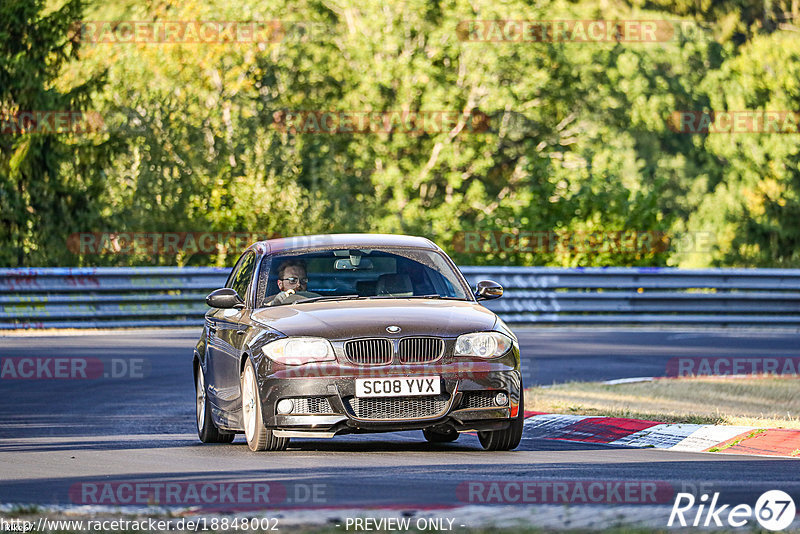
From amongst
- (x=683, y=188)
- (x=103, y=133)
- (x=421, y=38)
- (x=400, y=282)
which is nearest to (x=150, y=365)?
(x=400, y=282)

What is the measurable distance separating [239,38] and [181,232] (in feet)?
44.8

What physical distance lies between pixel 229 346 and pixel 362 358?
159 centimetres

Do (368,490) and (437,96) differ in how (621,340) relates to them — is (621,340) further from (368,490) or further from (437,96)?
(437,96)

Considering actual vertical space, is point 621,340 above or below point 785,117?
below

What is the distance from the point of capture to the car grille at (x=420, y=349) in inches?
382

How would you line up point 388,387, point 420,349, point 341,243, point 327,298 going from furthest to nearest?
point 341,243 < point 327,298 < point 420,349 < point 388,387

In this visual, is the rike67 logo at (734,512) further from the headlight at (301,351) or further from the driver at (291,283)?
the driver at (291,283)

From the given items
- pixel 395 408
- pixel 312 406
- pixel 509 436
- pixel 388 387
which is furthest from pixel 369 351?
pixel 509 436

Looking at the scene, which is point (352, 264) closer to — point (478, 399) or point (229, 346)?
point (229, 346)

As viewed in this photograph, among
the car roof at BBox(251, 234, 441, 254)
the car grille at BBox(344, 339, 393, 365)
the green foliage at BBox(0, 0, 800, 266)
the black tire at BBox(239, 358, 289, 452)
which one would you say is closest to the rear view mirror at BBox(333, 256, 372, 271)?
the car roof at BBox(251, 234, 441, 254)

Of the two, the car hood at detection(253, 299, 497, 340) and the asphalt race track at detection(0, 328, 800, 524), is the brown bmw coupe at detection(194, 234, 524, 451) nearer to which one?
the car hood at detection(253, 299, 497, 340)

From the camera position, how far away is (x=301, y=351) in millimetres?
9781

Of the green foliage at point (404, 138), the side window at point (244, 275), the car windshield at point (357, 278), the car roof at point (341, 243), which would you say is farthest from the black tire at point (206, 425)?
the green foliage at point (404, 138)

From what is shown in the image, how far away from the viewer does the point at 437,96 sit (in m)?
44.4
